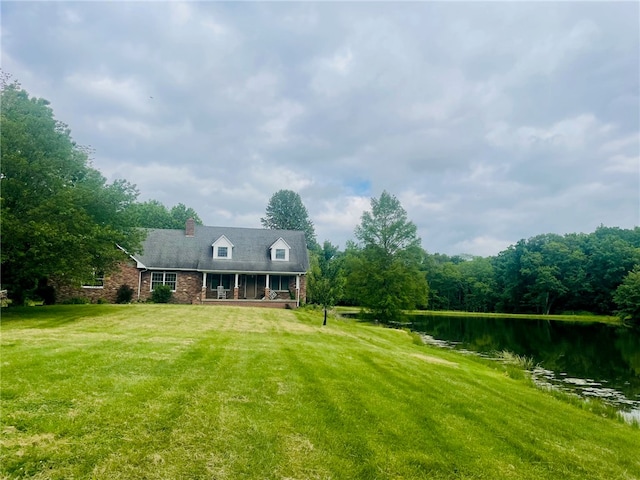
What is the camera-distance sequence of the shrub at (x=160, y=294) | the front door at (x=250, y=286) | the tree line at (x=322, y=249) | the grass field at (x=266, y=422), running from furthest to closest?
the front door at (x=250, y=286) → the shrub at (x=160, y=294) → the tree line at (x=322, y=249) → the grass field at (x=266, y=422)

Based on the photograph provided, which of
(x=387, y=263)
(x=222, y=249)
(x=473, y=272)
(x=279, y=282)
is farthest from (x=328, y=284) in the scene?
(x=473, y=272)

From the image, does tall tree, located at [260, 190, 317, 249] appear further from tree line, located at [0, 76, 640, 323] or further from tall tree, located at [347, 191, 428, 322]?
tall tree, located at [347, 191, 428, 322]

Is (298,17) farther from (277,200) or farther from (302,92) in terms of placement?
(277,200)

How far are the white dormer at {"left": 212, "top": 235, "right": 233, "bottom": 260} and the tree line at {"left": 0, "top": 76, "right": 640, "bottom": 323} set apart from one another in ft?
20.1

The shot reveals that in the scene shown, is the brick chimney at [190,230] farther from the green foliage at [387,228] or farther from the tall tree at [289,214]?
the tall tree at [289,214]

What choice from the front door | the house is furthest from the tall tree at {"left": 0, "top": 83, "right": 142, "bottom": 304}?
the front door

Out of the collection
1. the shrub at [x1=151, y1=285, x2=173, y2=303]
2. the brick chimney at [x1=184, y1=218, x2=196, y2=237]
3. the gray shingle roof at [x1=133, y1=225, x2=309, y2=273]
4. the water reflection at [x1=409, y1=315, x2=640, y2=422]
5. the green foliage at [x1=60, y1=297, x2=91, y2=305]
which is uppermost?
the brick chimney at [x1=184, y1=218, x2=196, y2=237]

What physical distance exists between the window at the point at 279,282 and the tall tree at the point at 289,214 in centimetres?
3844

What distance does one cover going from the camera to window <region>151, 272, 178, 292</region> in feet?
102

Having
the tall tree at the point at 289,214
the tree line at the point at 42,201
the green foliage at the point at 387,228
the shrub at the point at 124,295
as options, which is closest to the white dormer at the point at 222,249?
the shrub at the point at 124,295

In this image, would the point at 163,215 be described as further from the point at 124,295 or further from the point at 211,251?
the point at 124,295

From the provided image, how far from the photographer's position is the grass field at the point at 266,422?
14.5 feet

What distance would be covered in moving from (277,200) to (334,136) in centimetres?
4563

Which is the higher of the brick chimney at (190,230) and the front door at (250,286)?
the brick chimney at (190,230)
